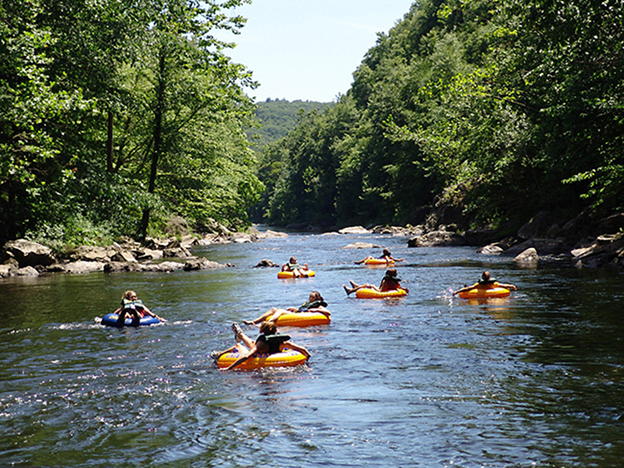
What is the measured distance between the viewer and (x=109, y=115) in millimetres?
28250

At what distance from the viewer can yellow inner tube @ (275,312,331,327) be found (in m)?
13.7

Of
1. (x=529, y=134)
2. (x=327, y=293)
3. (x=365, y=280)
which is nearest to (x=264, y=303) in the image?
(x=327, y=293)

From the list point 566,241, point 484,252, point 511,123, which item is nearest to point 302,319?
point 566,241

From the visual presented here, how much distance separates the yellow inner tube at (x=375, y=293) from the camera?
1730cm

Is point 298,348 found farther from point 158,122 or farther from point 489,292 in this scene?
point 158,122

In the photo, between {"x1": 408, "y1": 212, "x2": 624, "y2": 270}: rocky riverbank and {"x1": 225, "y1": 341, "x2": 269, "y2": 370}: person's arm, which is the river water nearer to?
{"x1": 225, "y1": 341, "x2": 269, "y2": 370}: person's arm

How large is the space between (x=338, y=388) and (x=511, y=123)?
2403 cm

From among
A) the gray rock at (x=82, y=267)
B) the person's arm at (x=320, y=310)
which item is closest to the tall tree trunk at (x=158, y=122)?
the gray rock at (x=82, y=267)

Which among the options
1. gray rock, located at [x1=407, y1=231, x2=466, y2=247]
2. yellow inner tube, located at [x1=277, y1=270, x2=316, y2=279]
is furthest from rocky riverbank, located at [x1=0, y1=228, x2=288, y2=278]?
gray rock, located at [x1=407, y1=231, x2=466, y2=247]

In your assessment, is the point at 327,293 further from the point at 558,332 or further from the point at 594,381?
the point at 594,381

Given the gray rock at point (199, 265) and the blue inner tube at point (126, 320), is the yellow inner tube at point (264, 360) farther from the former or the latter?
the gray rock at point (199, 265)

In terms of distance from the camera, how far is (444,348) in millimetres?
10953

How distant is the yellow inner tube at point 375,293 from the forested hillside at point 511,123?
7.14 m

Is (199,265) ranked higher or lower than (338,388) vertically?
higher
